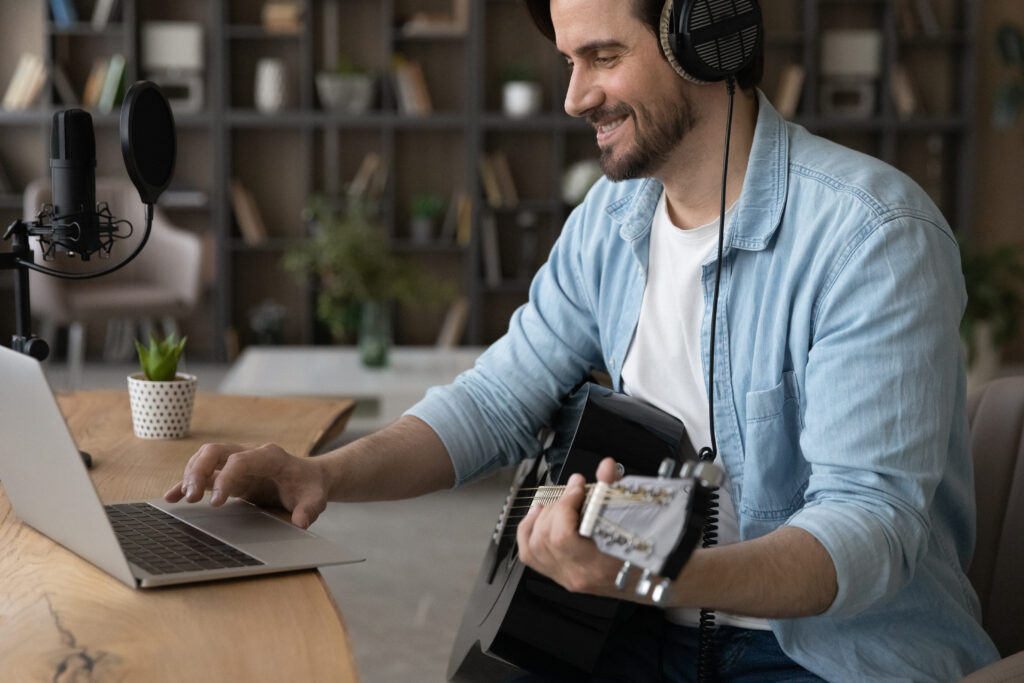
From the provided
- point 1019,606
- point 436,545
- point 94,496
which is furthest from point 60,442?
point 436,545

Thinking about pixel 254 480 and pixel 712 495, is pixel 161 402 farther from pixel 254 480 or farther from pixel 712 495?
pixel 712 495

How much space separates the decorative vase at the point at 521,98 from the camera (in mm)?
5832

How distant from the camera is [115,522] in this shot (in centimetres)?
99

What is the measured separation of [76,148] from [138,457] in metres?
0.35

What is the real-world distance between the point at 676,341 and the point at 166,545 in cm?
59

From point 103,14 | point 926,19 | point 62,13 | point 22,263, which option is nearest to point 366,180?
point 103,14

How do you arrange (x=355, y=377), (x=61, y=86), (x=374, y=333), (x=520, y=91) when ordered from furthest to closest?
(x=520, y=91) < (x=61, y=86) < (x=374, y=333) < (x=355, y=377)

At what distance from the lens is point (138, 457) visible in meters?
1.28

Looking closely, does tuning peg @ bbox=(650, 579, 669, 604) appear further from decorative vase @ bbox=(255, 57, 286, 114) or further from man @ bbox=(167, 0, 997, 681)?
decorative vase @ bbox=(255, 57, 286, 114)

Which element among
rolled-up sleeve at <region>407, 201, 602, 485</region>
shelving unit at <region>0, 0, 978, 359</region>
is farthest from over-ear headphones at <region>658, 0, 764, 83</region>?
shelving unit at <region>0, 0, 978, 359</region>

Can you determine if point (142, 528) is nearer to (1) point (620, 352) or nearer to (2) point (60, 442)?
(2) point (60, 442)

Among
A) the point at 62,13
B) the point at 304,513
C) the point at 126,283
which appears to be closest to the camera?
the point at 304,513

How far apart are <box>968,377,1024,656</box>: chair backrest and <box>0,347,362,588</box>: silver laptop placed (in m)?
0.71

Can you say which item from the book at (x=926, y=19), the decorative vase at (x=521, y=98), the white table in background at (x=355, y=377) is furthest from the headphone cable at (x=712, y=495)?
the book at (x=926, y=19)
